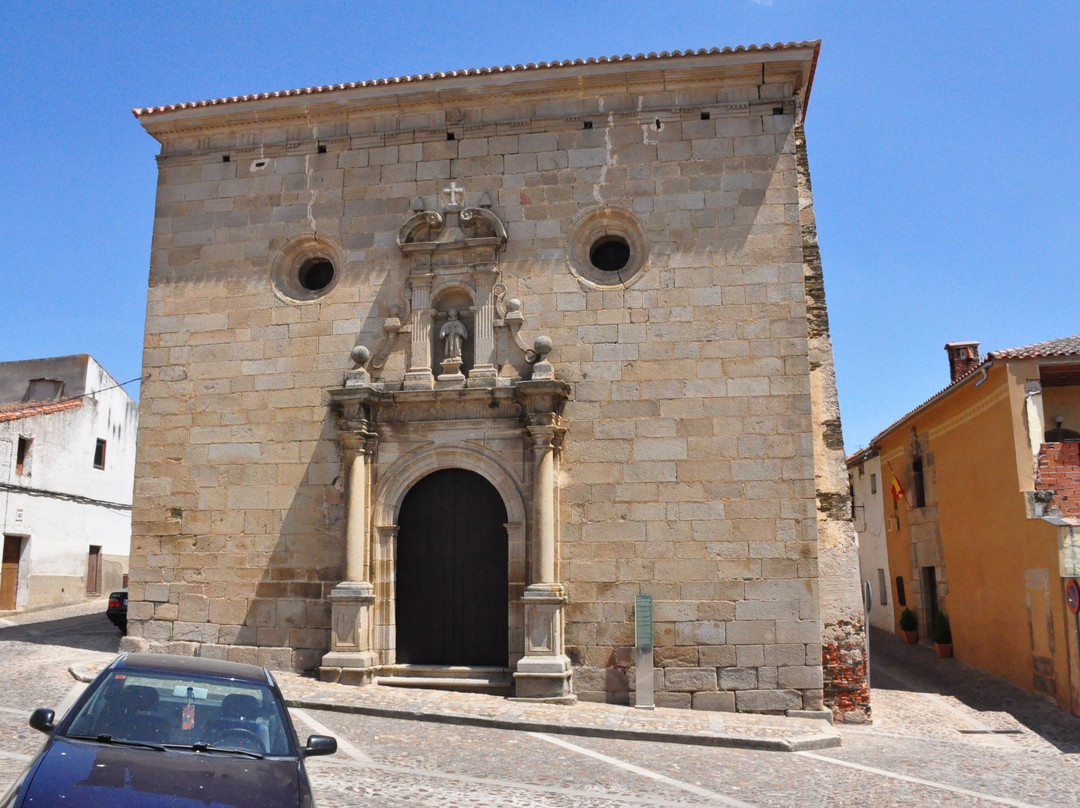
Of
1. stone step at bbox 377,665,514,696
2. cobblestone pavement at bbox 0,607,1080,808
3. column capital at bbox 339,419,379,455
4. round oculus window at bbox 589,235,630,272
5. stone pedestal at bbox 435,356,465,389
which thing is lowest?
cobblestone pavement at bbox 0,607,1080,808

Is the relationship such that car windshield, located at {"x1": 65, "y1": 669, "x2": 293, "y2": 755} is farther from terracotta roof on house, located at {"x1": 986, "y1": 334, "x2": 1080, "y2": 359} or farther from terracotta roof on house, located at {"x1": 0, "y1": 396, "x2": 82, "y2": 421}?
terracotta roof on house, located at {"x1": 0, "y1": 396, "x2": 82, "y2": 421}

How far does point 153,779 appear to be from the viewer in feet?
12.1

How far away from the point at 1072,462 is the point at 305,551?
31.9 feet

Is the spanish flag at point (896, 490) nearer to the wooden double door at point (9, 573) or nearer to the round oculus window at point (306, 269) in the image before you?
the round oculus window at point (306, 269)

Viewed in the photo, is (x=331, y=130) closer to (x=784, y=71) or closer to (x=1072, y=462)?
(x=784, y=71)

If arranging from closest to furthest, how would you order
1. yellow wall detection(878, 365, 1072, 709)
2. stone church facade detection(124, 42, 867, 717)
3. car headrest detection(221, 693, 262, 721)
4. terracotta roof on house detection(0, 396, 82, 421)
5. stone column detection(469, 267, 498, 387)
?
1. car headrest detection(221, 693, 262, 721)
2. stone church facade detection(124, 42, 867, 717)
3. stone column detection(469, 267, 498, 387)
4. yellow wall detection(878, 365, 1072, 709)
5. terracotta roof on house detection(0, 396, 82, 421)

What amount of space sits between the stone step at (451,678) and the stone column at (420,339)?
327 cm

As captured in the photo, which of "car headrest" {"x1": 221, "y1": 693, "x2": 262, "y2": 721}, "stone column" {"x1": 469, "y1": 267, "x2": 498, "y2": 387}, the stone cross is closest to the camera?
"car headrest" {"x1": 221, "y1": 693, "x2": 262, "y2": 721}

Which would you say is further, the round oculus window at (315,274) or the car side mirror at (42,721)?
the round oculus window at (315,274)

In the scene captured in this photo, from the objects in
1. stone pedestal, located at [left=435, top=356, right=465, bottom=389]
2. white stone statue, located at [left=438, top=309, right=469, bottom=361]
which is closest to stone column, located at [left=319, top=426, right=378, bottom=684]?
stone pedestal, located at [left=435, top=356, right=465, bottom=389]

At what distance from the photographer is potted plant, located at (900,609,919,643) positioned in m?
18.2

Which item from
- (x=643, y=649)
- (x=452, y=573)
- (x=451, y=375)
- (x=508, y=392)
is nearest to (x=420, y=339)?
(x=451, y=375)

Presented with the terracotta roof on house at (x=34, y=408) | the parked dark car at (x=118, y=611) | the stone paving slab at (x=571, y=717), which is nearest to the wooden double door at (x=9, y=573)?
the terracotta roof on house at (x=34, y=408)

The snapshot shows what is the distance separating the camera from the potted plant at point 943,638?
52.8ft
